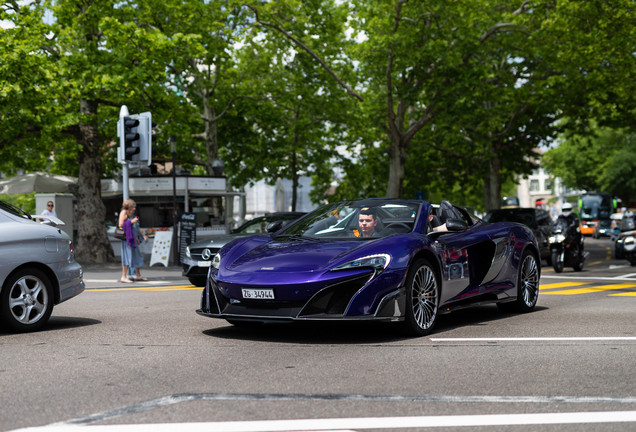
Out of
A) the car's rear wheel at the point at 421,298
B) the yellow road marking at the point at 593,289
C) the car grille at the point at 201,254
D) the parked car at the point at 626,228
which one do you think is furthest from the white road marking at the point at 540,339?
the parked car at the point at 626,228

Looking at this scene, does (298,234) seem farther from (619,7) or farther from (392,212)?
(619,7)

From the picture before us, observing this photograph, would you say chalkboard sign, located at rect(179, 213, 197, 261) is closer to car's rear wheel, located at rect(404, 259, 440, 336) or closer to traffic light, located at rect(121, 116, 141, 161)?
traffic light, located at rect(121, 116, 141, 161)

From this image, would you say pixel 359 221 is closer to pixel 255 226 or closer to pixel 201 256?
pixel 201 256

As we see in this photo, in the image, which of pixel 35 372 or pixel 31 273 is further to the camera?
pixel 31 273

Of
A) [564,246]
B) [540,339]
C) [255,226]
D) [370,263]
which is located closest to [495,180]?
[564,246]

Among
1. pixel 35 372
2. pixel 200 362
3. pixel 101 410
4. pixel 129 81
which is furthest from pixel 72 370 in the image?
pixel 129 81

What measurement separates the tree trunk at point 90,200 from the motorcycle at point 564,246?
12806 mm

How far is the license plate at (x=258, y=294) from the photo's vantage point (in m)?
7.12

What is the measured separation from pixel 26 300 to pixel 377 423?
4.99m

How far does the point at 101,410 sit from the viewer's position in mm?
4676

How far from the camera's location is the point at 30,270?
839 cm

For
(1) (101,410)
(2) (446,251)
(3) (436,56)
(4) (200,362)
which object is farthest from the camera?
(3) (436,56)

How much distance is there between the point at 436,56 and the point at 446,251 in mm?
18905

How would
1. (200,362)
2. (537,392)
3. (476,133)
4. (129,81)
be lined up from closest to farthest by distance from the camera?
(537,392), (200,362), (129,81), (476,133)
